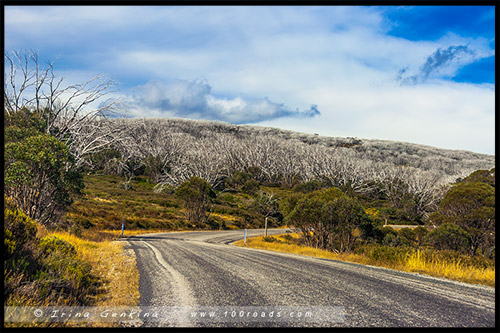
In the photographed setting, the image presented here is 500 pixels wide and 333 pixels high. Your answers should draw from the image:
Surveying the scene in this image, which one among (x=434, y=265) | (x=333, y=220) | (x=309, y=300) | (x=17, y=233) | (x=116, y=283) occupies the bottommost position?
(x=333, y=220)

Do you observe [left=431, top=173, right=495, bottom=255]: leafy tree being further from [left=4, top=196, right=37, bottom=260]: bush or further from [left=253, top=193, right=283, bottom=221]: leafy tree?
[left=253, top=193, right=283, bottom=221]: leafy tree

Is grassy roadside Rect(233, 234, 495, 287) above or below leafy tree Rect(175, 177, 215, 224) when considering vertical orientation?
above

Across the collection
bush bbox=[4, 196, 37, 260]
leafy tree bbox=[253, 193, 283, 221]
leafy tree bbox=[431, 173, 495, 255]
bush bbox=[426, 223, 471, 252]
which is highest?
bush bbox=[4, 196, 37, 260]

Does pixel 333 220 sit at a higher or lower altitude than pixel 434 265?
lower

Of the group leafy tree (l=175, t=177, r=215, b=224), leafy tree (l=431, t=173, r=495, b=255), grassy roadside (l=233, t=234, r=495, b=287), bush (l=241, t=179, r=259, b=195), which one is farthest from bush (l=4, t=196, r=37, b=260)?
bush (l=241, t=179, r=259, b=195)

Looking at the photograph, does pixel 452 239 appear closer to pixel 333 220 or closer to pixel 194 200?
pixel 333 220

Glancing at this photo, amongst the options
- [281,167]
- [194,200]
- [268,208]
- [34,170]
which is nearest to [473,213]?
[34,170]

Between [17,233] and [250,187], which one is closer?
[17,233]

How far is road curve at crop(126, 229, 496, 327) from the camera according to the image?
4.63m

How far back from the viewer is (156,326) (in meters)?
4.40

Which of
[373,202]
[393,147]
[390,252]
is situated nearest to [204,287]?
[390,252]

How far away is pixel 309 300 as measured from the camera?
571 centimetres

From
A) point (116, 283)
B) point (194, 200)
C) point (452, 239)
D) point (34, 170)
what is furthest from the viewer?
point (194, 200)
